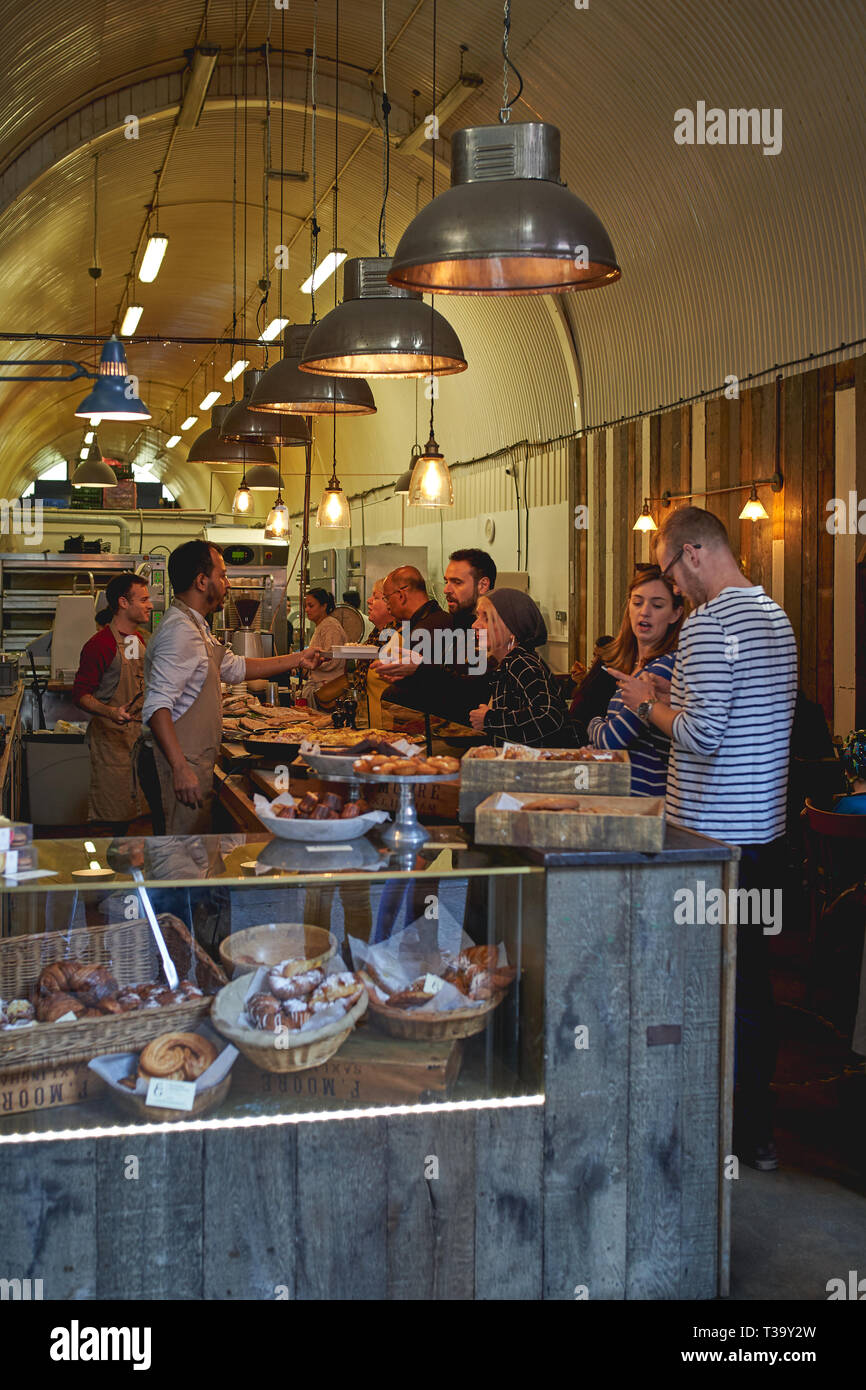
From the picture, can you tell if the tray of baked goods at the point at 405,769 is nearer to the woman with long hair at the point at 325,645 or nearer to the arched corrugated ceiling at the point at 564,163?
the woman with long hair at the point at 325,645

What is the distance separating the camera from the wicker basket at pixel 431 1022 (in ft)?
10.0

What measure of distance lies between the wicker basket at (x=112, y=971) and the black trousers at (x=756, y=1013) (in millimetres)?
1639

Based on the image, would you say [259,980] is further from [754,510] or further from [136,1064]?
[754,510]

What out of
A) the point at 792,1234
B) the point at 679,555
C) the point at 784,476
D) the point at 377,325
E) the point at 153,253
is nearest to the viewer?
the point at 792,1234

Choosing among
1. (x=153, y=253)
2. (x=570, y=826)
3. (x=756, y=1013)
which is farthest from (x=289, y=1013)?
(x=153, y=253)

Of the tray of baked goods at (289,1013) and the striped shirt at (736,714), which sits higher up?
the striped shirt at (736,714)

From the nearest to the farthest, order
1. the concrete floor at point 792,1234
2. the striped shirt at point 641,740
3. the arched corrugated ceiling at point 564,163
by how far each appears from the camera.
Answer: the concrete floor at point 792,1234 → the striped shirt at point 641,740 → the arched corrugated ceiling at point 564,163

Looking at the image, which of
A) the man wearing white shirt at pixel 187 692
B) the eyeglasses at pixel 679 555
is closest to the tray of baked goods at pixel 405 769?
the eyeglasses at pixel 679 555

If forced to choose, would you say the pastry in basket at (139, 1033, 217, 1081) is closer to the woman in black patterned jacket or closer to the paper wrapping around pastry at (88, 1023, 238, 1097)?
the paper wrapping around pastry at (88, 1023, 238, 1097)

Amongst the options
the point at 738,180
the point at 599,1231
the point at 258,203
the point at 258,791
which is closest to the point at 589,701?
the point at 258,791

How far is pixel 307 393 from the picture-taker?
5.00m

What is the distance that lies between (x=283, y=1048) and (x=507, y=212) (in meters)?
2.01

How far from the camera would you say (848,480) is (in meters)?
7.93
